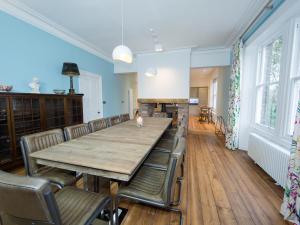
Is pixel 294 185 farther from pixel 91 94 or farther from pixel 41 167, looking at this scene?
pixel 91 94

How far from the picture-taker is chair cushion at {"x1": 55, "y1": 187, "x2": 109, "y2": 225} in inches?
36.4

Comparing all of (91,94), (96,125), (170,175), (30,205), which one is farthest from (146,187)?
(91,94)

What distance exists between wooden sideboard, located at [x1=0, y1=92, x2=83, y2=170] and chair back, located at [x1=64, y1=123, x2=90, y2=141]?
1.15 metres

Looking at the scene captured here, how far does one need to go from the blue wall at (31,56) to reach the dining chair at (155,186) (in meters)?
2.77

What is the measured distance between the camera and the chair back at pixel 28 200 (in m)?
0.64

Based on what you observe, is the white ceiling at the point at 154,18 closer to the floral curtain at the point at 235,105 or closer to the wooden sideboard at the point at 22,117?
the floral curtain at the point at 235,105

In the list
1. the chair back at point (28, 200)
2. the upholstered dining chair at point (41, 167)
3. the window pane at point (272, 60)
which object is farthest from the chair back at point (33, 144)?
the window pane at point (272, 60)

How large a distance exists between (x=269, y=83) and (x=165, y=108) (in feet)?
11.3

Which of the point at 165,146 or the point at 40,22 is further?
the point at 40,22

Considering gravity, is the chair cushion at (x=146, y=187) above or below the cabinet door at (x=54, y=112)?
below

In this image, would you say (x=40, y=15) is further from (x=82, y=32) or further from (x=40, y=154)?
(x=40, y=154)

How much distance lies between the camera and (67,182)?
1426mm

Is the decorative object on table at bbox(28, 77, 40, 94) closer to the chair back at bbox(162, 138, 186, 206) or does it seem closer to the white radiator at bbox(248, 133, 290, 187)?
the chair back at bbox(162, 138, 186, 206)

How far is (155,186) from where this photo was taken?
133 cm
